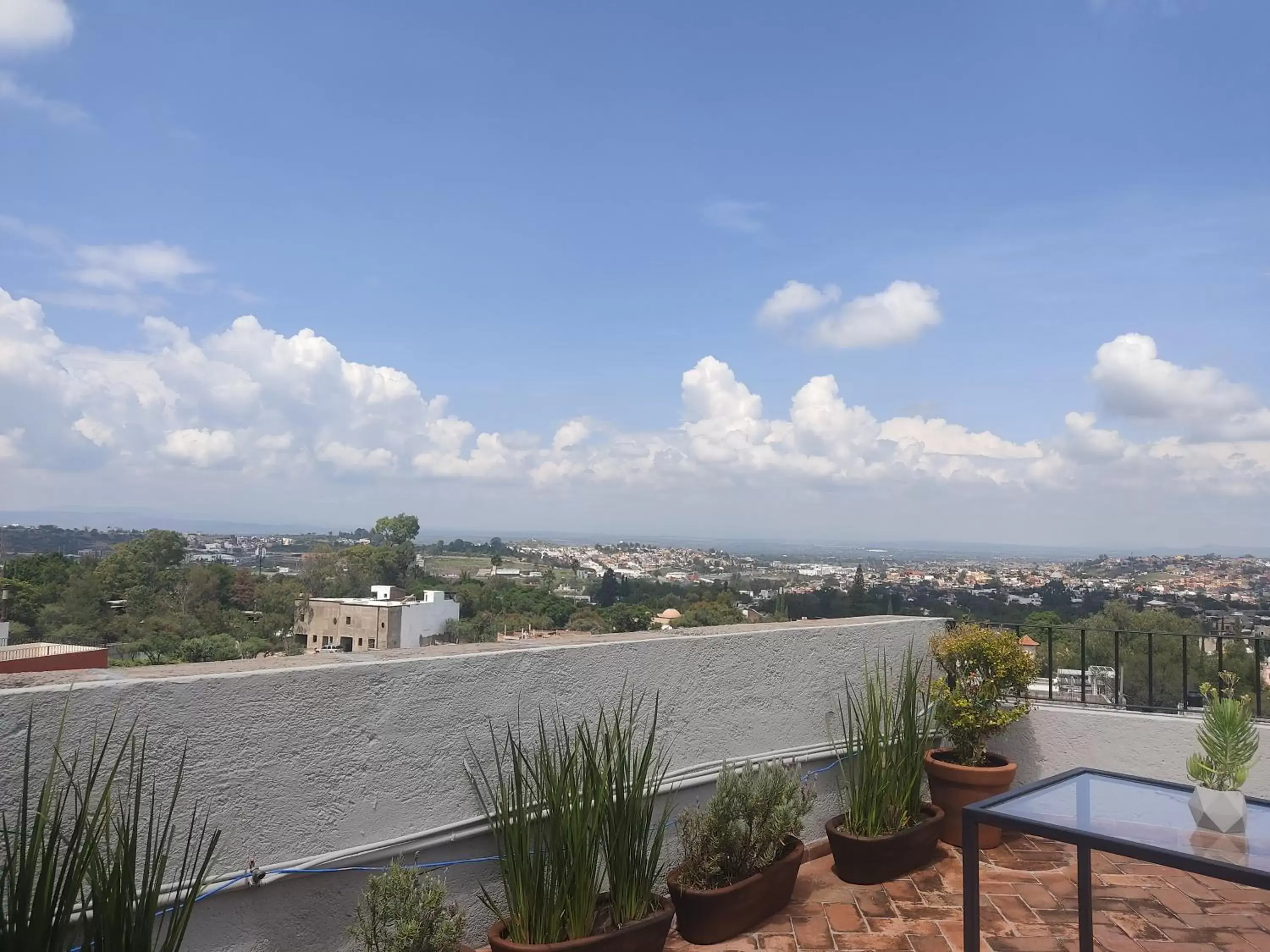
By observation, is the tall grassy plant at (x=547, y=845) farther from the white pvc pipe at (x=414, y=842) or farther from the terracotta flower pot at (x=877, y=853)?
the terracotta flower pot at (x=877, y=853)

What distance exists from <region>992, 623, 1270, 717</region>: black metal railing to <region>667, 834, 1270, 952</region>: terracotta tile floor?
1.47m

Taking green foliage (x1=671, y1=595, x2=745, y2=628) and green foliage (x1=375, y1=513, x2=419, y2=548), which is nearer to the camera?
green foliage (x1=671, y1=595, x2=745, y2=628)

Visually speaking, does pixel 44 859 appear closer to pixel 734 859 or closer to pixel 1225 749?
pixel 734 859

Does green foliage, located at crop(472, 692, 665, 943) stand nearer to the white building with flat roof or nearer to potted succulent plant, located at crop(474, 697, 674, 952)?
potted succulent plant, located at crop(474, 697, 674, 952)

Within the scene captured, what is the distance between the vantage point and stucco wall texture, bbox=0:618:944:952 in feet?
8.07

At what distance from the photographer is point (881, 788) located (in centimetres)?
425

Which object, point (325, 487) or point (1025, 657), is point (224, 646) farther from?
point (325, 487)

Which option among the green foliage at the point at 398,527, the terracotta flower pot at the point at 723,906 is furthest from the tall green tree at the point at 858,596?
the green foliage at the point at 398,527

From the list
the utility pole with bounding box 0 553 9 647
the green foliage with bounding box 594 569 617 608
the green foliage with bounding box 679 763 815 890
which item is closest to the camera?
the green foliage with bounding box 679 763 815 890

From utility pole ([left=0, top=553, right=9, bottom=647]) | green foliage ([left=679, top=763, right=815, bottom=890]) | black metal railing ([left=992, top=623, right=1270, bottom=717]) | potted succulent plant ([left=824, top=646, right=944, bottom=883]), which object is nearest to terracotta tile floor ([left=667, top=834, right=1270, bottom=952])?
potted succulent plant ([left=824, top=646, right=944, bottom=883])

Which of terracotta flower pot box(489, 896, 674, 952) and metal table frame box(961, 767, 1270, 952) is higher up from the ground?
metal table frame box(961, 767, 1270, 952)

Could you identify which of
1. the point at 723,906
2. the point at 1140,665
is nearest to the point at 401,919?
the point at 723,906

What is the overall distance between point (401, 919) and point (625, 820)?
91cm

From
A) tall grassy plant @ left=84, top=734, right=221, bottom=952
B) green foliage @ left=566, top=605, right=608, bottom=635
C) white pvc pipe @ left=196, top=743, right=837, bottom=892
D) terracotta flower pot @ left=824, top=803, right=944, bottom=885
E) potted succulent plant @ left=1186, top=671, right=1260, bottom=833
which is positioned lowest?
terracotta flower pot @ left=824, top=803, right=944, bottom=885
